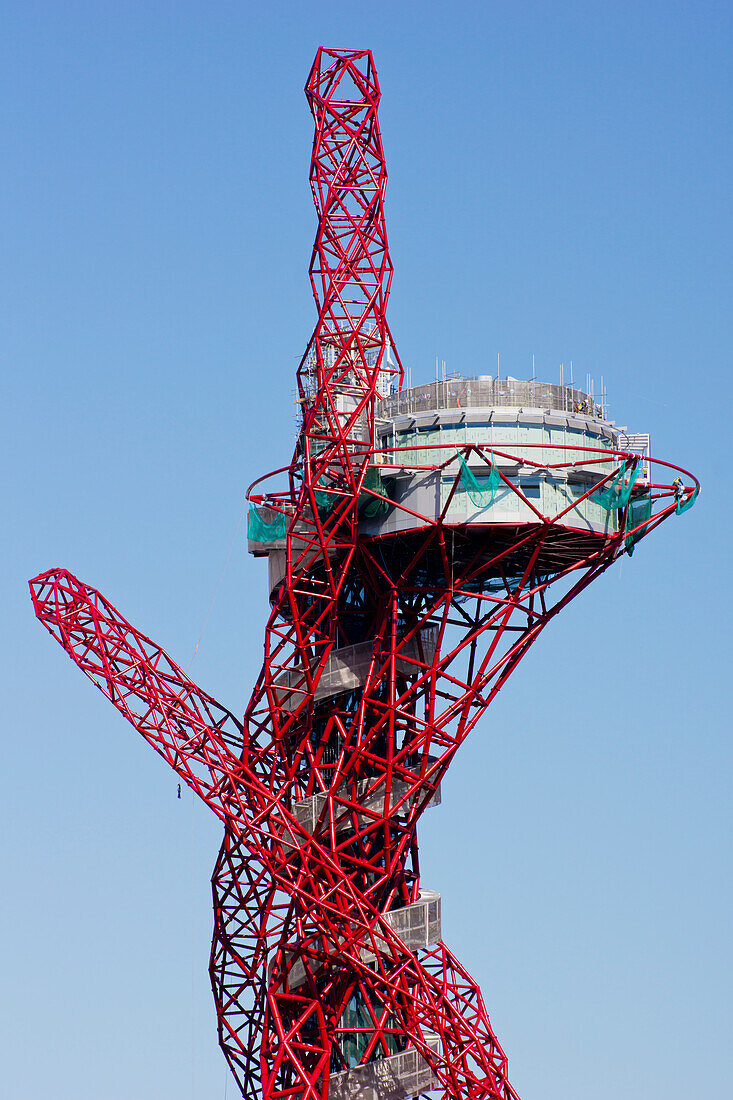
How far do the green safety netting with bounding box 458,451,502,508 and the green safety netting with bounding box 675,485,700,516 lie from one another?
8693 millimetres

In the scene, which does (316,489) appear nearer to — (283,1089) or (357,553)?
(357,553)

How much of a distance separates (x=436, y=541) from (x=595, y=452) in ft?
23.8

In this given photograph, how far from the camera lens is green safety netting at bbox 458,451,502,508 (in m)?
107

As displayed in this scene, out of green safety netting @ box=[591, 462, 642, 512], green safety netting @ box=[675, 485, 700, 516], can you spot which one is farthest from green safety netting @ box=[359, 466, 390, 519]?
green safety netting @ box=[675, 485, 700, 516]

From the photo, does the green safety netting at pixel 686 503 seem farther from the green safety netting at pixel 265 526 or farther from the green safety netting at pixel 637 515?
the green safety netting at pixel 265 526

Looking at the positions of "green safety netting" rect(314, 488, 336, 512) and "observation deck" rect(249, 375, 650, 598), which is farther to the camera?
"green safety netting" rect(314, 488, 336, 512)

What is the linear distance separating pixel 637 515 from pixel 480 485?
8081mm

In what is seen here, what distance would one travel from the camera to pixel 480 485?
352ft

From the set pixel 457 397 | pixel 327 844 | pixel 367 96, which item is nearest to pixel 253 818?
pixel 327 844

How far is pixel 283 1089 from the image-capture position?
111688 mm

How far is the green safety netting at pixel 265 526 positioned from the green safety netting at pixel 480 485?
9916mm

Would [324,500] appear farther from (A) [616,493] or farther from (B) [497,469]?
(A) [616,493]

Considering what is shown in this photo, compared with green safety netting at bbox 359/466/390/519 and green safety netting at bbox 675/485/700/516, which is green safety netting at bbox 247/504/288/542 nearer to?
green safety netting at bbox 359/466/390/519

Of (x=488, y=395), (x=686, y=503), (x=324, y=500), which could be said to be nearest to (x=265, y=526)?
(x=324, y=500)
